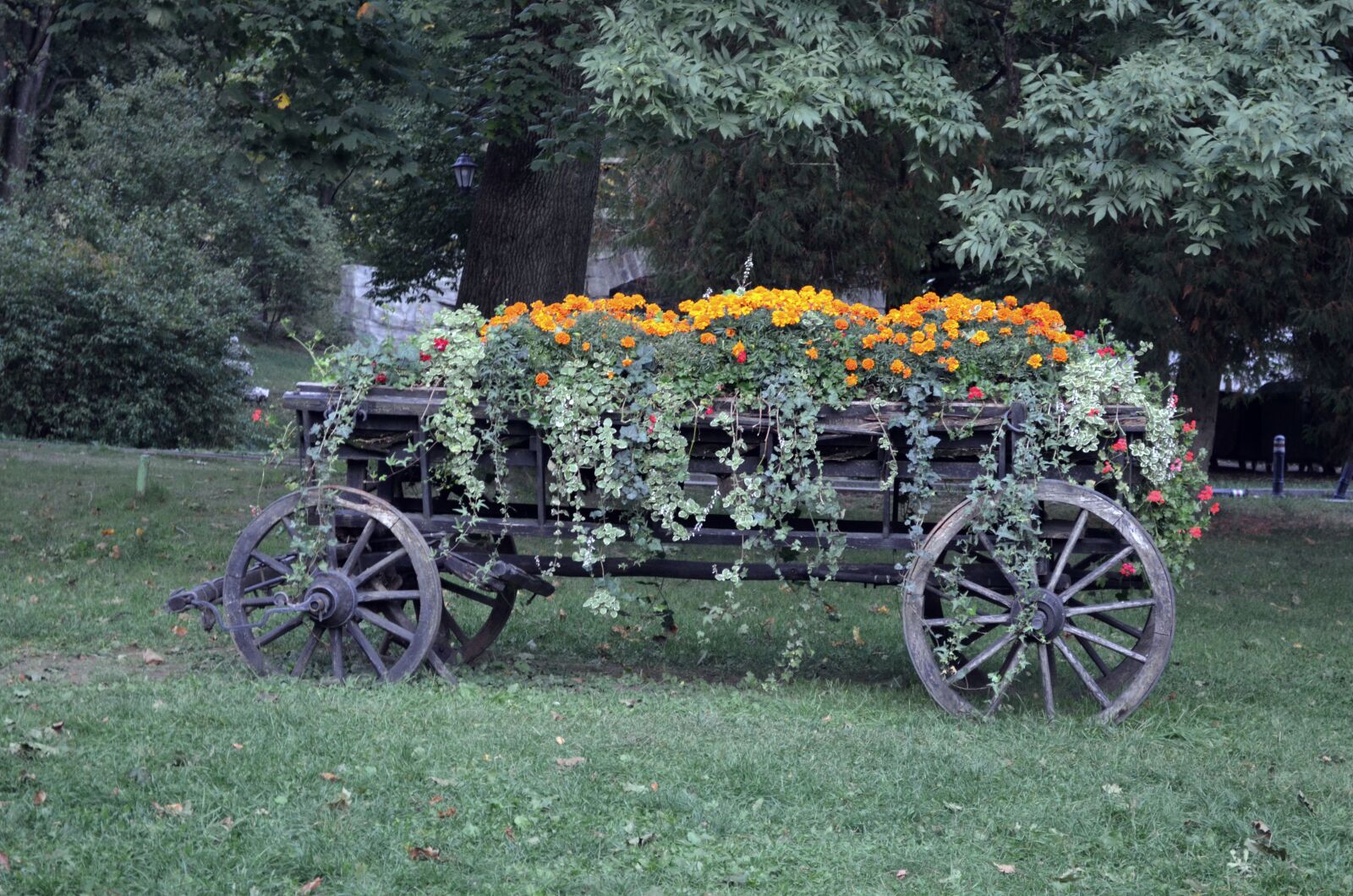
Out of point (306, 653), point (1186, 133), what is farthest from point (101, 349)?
point (1186, 133)

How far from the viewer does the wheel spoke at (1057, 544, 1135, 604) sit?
5540 millimetres

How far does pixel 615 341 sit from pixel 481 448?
2.30 ft

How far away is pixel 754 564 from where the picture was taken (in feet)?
19.3

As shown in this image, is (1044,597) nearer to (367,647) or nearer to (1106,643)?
(1106,643)

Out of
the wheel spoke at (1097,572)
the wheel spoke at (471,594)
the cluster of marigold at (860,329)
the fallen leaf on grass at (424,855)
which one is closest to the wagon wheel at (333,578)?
the wheel spoke at (471,594)

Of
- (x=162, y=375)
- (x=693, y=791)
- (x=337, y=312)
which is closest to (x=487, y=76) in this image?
(x=693, y=791)

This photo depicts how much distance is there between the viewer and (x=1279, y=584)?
10883 millimetres

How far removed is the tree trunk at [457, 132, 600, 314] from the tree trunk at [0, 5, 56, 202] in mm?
18443

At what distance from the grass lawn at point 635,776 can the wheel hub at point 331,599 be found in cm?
30

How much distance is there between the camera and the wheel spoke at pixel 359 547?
5863 millimetres

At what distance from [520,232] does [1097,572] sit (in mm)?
6725

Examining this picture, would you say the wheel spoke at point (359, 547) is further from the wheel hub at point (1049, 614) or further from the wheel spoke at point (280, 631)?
the wheel hub at point (1049, 614)

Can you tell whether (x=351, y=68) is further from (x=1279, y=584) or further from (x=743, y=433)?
(x=1279, y=584)

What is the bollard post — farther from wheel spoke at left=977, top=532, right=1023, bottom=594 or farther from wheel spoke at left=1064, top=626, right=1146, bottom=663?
wheel spoke at left=977, top=532, right=1023, bottom=594
